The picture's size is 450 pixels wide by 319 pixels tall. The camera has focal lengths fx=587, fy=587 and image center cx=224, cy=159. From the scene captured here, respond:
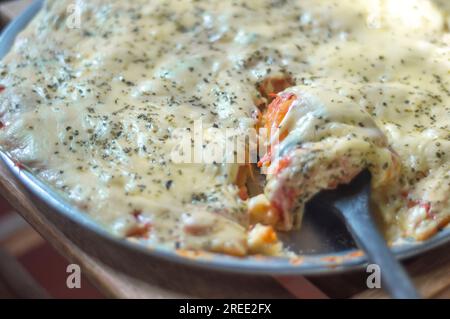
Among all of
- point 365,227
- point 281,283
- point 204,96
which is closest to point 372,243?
point 365,227

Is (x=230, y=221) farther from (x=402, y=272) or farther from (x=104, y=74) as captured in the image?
(x=104, y=74)

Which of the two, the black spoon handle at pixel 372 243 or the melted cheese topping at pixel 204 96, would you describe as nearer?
the black spoon handle at pixel 372 243

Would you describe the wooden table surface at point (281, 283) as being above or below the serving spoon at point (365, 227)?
below

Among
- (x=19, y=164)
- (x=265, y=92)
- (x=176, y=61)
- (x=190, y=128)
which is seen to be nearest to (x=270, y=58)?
(x=265, y=92)

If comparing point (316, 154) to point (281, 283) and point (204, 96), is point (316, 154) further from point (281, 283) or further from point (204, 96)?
point (204, 96)

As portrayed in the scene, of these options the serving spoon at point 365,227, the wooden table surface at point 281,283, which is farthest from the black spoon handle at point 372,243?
the wooden table surface at point 281,283

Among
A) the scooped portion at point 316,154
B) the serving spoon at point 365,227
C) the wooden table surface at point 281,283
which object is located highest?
the scooped portion at point 316,154

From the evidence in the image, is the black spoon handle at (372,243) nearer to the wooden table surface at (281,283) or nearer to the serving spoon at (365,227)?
the serving spoon at (365,227)
